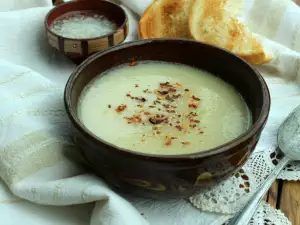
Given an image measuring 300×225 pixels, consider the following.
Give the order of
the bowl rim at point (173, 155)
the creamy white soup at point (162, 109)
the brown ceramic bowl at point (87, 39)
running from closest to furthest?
1. the bowl rim at point (173, 155)
2. the creamy white soup at point (162, 109)
3. the brown ceramic bowl at point (87, 39)

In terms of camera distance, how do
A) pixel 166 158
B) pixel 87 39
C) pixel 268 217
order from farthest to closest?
pixel 87 39 < pixel 268 217 < pixel 166 158

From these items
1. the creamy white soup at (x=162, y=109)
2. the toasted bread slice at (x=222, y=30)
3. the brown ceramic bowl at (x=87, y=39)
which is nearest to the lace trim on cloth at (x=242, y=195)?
the creamy white soup at (x=162, y=109)

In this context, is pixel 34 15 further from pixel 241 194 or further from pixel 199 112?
pixel 241 194

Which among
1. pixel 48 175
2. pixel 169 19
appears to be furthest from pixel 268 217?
pixel 169 19

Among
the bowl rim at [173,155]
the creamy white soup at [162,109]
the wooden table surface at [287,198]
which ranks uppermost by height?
the bowl rim at [173,155]

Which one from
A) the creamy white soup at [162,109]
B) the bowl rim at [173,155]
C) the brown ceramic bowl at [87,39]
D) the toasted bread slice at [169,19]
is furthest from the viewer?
the toasted bread slice at [169,19]

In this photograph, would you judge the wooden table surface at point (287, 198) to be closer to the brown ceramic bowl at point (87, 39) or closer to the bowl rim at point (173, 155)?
the bowl rim at point (173, 155)

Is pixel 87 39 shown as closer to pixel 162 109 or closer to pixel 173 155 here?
pixel 162 109
